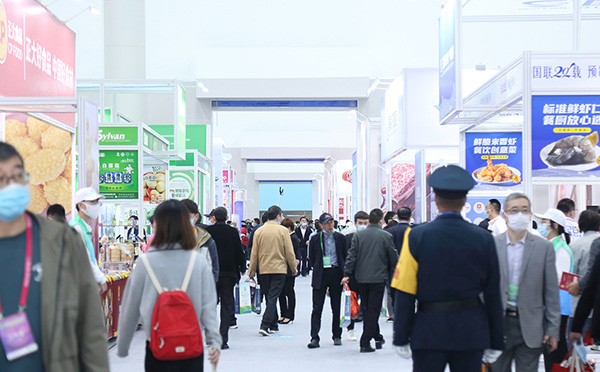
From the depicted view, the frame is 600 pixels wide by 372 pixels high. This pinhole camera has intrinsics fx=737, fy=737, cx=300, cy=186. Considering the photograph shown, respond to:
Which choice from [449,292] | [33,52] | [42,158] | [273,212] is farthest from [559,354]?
[33,52]

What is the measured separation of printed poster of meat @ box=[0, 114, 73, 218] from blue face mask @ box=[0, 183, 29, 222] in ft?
17.9

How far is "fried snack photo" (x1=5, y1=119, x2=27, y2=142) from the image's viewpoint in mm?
7371

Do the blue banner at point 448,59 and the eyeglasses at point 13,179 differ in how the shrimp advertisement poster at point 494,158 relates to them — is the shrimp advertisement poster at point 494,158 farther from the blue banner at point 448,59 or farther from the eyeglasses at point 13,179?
the eyeglasses at point 13,179

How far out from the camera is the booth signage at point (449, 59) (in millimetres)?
8719

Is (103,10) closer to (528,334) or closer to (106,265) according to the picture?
(106,265)

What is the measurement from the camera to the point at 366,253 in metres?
7.21

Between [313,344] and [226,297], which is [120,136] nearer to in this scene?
[226,297]

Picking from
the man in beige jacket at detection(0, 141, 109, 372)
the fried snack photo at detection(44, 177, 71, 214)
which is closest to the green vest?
the fried snack photo at detection(44, 177, 71, 214)

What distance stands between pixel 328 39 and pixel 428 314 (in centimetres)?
2188

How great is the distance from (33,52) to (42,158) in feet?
3.94

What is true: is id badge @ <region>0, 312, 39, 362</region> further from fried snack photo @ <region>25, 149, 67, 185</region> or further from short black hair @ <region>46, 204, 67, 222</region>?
fried snack photo @ <region>25, 149, 67, 185</region>

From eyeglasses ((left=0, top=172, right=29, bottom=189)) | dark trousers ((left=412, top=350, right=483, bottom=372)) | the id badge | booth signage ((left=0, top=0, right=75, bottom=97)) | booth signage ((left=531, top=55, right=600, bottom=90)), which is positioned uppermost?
booth signage ((left=0, top=0, right=75, bottom=97))

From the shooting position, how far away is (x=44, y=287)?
2.20m

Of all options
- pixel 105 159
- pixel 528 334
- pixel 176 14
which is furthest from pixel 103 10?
pixel 528 334
